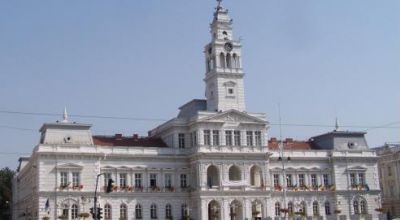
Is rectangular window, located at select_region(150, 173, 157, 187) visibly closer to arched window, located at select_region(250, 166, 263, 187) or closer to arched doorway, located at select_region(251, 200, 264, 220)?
arched doorway, located at select_region(251, 200, 264, 220)

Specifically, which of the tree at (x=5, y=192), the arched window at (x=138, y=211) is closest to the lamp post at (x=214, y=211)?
the arched window at (x=138, y=211)

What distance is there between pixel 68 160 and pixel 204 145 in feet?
57.4

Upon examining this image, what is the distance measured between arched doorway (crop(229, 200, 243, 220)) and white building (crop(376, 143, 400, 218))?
36337 mm

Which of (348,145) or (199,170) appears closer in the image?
(199,170)

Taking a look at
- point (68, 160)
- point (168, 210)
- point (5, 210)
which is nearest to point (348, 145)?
point (168, 210)

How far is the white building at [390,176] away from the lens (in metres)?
112

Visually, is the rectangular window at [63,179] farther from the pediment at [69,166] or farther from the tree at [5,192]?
the tree at [5,192]

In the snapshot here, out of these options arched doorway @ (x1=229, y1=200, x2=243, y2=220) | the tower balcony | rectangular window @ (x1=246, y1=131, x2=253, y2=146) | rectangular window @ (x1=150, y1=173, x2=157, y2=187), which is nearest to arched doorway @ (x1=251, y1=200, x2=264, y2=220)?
arched doorway @ (x1=229, y1=200, x2=243, y2=220)

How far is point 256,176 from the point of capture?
89500mm

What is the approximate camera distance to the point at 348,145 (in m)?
98.4

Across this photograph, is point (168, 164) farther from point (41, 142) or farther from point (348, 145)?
point (348, 145)

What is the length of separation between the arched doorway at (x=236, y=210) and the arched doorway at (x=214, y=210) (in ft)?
5.54

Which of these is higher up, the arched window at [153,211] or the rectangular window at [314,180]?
the rectangular window at [314,180]

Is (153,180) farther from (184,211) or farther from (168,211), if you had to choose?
(184,211)
